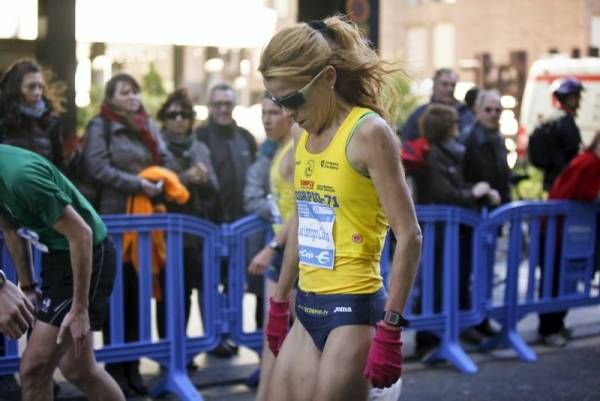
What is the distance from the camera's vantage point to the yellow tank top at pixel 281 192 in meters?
6.64

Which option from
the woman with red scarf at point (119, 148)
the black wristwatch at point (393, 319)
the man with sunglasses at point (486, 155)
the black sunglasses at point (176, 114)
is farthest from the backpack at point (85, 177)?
the black wristwatch at point (393, 319)

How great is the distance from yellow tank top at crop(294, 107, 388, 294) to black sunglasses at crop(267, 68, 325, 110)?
17cm

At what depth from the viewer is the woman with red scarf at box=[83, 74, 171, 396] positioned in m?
7.64

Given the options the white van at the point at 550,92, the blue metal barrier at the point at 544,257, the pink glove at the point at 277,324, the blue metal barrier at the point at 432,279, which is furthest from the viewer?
the white van at the point at 550,92

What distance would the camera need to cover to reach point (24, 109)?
284 inches

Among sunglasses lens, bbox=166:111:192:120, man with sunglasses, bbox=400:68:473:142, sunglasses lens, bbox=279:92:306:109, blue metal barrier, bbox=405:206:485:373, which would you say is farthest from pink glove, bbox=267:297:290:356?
man with sunglasses, bbox=400:68:473:142

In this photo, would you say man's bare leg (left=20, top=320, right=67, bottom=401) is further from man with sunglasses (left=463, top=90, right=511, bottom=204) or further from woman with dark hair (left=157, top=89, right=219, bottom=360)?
man with sunglasses (left=463, top=90, right=511, bottom=204)

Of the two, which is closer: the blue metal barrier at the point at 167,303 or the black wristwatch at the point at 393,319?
the black wristwatch at the point at 393,319

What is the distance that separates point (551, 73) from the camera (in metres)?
21.4

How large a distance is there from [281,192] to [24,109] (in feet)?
5.60

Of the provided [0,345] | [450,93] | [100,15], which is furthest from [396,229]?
[100,15]

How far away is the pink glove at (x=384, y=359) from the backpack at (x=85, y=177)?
4117 millimetres

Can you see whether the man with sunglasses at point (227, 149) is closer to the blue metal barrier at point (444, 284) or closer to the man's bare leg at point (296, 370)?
the blue metal barrier at point (444, 284)

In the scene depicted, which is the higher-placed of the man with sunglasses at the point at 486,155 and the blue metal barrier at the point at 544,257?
the man with sunglasses at the point at 486,155
